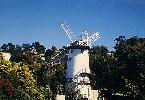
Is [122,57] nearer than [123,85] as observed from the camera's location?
No

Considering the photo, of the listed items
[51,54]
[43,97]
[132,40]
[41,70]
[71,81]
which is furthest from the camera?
[51,54]

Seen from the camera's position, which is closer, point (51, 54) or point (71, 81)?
point (71, 81)

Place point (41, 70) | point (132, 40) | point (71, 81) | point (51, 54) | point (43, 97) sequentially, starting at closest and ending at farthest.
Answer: point (43, 97) < point (71, 81) < point (41, 70) < point (132, 40) < point (51, 54)

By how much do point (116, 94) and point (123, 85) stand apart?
17.7 ft

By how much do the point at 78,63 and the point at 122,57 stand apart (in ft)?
38.4

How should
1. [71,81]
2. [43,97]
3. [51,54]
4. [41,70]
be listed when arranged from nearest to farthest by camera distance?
[43,97] < [71,81] < [41,70] < [51,54]

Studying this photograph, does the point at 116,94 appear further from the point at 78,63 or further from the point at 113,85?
the point at 78,63

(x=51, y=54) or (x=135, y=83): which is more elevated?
(x=51, y=54)

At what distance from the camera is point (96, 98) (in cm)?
5366

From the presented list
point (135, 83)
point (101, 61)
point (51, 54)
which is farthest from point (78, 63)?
point (51, 54)

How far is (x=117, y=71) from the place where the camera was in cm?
5884

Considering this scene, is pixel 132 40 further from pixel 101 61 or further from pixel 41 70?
pixel 41 70

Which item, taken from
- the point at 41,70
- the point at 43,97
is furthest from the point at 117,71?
the point at 43,97

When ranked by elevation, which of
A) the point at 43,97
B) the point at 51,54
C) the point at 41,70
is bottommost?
the point at 43,97
